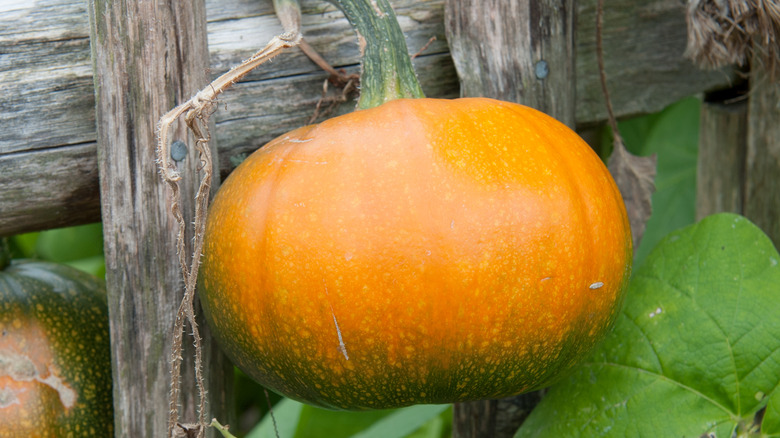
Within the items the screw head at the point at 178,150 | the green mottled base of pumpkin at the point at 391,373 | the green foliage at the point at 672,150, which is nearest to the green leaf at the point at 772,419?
the green mottled base of pumpkin at the point at 391,373

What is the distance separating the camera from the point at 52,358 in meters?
1.48

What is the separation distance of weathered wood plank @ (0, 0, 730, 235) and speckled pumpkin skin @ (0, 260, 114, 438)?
195 millimetres

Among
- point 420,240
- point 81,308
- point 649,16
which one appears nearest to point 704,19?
point 649,16

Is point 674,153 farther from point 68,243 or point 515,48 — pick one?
point 68,243

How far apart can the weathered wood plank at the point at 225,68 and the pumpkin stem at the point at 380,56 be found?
224 millimetres

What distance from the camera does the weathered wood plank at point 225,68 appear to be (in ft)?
4.34

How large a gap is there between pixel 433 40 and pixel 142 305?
0.76 meters

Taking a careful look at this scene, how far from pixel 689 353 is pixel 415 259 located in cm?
65

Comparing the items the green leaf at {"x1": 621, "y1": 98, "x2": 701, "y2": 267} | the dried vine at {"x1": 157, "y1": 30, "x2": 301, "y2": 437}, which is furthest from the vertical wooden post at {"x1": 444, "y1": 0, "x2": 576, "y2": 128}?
the green leaf at {"x1": 621, "y1": 98, "x2": 701, "y2": 267}

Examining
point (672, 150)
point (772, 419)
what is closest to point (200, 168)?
point (772, 419)

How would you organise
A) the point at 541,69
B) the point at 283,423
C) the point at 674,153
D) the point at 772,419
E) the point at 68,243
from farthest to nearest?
the point at 674,153 < the point at 68,243 < the point at 283,423 < the point at 541,69 < the point at 772,419

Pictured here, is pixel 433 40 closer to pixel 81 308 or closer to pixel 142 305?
pixel 142 305

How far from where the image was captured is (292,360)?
44.0 inches

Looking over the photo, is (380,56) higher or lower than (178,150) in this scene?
higher
